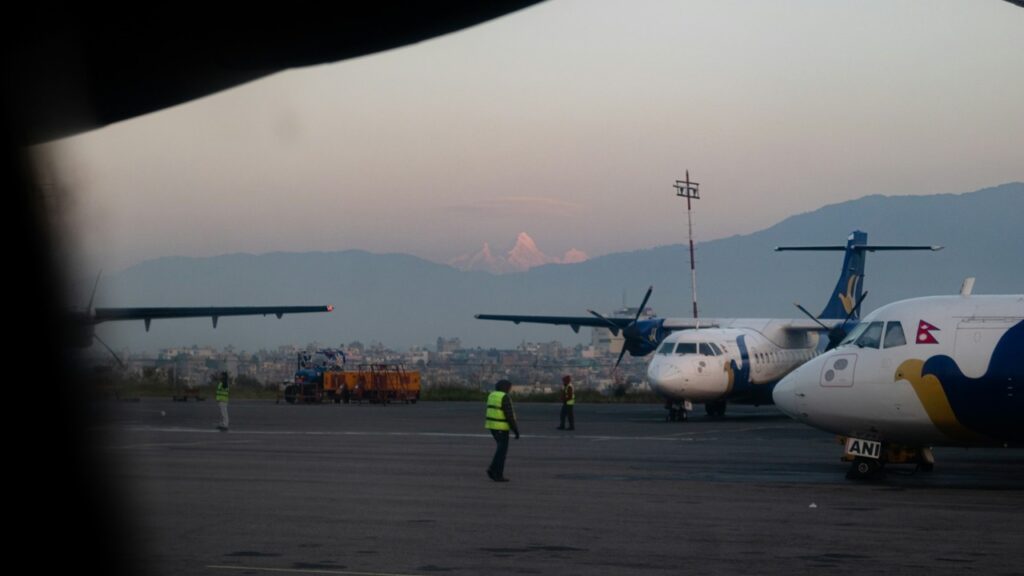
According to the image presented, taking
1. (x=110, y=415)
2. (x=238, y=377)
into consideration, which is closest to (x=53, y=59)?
(x=110, y=415)

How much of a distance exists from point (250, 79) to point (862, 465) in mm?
17317

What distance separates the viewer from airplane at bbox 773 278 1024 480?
16656 millimetres

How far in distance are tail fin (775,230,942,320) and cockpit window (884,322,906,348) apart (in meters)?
24.4

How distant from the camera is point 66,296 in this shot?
2.29m

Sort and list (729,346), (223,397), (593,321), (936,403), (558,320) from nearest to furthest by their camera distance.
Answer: (936,403)
(223,397)
(729,346)
(593,321)
(558,320)

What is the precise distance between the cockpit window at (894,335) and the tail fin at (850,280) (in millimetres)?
24449

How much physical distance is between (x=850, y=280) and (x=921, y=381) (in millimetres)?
26738

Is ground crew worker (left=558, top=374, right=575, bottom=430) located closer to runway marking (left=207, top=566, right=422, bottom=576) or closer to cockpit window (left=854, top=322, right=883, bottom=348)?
cockpit window (left=854, top=322, right=883, bottom=348)

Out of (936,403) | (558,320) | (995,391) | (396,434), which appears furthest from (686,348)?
(995,391)

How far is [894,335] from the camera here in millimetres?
17812

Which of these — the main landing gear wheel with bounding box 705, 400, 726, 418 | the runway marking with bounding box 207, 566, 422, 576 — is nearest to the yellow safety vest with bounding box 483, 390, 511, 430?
the runway marking with bounding box 207, 566, 422, 576

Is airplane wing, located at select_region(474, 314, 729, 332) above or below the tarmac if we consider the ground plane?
above

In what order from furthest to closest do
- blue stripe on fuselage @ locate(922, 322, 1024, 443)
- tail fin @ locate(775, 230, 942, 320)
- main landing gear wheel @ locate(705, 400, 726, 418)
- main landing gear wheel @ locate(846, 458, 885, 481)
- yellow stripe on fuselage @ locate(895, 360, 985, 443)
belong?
tail fin @ locate(775, 230, 942, 320), main landing gear wheel @ locate(705, 400, 726, 418), main landing gear wheel @ locate(846, 458, 885, 481), yellow stripe on fuselage @ locate(895, 360, 985, 443), blue stripe on fuselage @ locate(922, 322, 1024, 443)

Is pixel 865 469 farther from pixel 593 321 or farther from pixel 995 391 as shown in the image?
pixel 593 321
